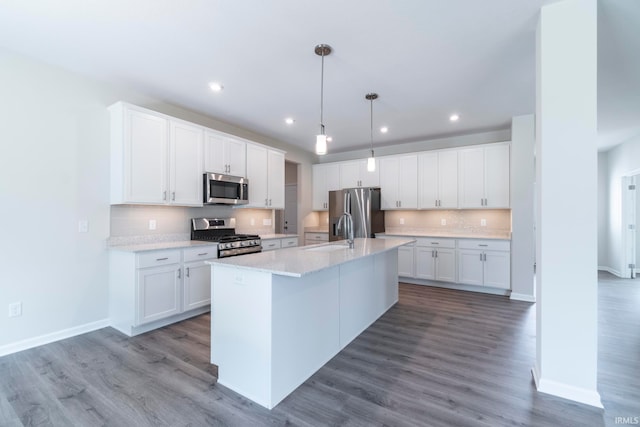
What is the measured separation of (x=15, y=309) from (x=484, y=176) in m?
6.05

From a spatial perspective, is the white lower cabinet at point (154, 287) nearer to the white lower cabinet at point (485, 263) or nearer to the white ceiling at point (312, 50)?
the white ceiling at point (312, 50)

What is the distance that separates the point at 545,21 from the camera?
1999 mm

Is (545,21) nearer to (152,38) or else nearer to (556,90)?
(556,90)

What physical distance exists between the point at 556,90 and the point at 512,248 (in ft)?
9.89

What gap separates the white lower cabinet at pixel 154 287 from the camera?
2.95 m

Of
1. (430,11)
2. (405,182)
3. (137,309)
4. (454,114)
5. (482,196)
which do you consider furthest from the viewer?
(405,182)

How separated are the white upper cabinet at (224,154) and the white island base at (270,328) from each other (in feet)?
7.38

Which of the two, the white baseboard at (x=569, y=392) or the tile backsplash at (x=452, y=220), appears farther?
the tile backsplash at (x=452, y=220)

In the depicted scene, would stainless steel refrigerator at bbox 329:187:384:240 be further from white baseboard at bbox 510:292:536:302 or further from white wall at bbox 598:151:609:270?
white wall at bbox 598:151:609:270

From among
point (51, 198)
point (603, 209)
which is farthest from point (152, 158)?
point (603, 209)

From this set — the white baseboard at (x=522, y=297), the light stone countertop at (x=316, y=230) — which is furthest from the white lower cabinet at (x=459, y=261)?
the light stone countertop at (x=316, y=230)

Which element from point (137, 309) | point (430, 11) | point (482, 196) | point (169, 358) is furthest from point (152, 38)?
point (482, 196)

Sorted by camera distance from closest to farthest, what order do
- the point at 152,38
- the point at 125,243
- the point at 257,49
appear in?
1. the point at 152,38
2. the point at 257,49
3. the point at 125,243

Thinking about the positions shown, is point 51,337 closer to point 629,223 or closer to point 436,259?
point 436,259
